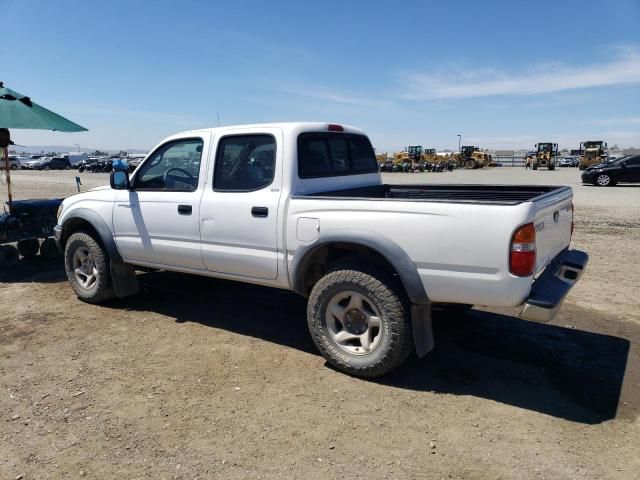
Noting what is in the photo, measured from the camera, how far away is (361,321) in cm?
389

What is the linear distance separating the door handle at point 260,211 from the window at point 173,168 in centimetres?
82

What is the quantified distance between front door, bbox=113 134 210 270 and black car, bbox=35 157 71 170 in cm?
5595

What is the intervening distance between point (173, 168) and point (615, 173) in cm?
2310

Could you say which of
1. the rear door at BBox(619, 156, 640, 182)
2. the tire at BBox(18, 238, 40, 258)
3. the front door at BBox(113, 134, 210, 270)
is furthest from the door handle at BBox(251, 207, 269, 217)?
the rear door at BBox(619, 156, 640, 182)

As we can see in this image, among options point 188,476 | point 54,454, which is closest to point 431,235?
point 188,476

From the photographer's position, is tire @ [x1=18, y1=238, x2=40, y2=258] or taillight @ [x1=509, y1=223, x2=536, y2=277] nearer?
taillight @ [x1=509, y1=223, x2=536, y2=277]

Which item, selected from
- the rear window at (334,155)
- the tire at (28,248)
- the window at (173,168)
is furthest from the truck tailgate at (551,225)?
the tire at (28,248)

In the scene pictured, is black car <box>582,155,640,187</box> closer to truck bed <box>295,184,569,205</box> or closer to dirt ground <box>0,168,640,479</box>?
dirt ground <box>0,168,640,479</box>

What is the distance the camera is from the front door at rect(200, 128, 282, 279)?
416cm

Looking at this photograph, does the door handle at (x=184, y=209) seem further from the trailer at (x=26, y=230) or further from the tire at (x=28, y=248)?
the tire at (x=28, y=248)

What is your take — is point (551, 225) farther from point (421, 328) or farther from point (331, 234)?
point (331, 234)

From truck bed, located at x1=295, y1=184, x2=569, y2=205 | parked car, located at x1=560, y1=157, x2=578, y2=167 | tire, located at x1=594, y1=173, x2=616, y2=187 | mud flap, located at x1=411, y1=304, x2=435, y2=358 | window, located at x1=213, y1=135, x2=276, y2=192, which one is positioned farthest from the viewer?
parked car, located at x1=560, y1=157, x2=578, y2=167

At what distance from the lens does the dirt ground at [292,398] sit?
2852mm

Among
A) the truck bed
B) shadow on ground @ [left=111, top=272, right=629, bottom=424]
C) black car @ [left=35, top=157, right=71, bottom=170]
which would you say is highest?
black car @ [left=35, top=157, right=71, bottom=170]
